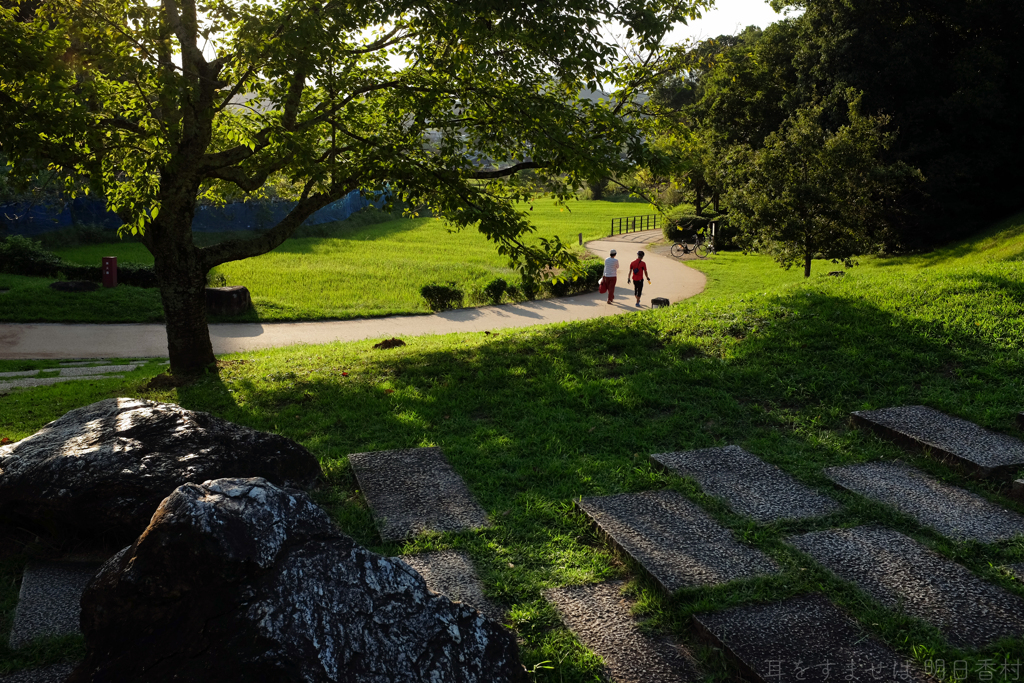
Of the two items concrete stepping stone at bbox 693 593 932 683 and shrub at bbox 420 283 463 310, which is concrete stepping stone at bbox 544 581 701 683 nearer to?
concrete stepping stone at bbox 693 593 932 683

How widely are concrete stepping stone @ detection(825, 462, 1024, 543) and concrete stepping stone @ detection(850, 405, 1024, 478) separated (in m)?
0.30

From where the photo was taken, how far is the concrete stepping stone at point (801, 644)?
3.30 meters

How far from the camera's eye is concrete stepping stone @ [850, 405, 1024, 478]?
5285 mm

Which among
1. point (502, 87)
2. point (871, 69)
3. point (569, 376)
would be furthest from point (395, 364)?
point (871, 69)

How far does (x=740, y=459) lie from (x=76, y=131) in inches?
281

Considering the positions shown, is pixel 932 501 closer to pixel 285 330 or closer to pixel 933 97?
pixel 285 330

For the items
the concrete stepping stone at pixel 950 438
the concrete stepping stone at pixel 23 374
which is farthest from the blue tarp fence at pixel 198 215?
the concrete stepping stone at pixel 950 438

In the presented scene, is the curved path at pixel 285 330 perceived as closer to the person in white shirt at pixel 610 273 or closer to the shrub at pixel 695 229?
the person in white shirt at pixel 610 273

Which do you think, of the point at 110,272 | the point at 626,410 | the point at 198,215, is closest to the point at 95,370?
the point at 110,272

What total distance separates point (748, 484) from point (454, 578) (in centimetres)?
238

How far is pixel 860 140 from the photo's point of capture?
2100 centimetres

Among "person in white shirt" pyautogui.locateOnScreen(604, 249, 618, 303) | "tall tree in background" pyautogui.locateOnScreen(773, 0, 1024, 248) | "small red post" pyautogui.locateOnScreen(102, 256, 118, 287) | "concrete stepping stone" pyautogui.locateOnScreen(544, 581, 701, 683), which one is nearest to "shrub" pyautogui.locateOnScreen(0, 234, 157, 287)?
"small red post" pyautogui.locateOnScreen(102, 256, 118, 287)

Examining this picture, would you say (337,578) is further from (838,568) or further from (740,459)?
(740,459)

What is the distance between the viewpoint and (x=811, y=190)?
65.6 ft
